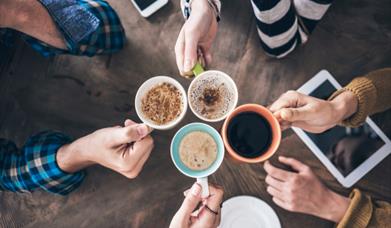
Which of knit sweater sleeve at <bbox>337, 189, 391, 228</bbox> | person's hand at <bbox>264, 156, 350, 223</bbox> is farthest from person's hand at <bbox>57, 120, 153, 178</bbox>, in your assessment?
knit sweater sleeve at <bbox>337, 189, 391, 228</bbox>

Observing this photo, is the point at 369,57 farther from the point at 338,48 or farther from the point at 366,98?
the point at 366,98

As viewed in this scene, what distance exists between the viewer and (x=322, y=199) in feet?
4.00

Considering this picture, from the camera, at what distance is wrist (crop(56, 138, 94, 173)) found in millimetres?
1171

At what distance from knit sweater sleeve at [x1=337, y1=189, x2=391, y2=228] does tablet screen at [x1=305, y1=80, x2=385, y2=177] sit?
122 mm

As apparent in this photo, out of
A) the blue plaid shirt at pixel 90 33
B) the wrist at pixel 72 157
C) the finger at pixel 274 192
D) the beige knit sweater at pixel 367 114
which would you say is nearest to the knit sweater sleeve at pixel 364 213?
the beige knit sweater at pixel 367 114

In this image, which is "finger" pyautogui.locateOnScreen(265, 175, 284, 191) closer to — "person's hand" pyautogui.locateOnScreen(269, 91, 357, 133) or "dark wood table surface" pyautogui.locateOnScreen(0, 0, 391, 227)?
"dark wood table surface" pyautogui.locateOnScreen(0, 0, 391, 227)

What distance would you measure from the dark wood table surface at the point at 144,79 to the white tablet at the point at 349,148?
3 centimetres

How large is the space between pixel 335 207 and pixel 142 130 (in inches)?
27.4

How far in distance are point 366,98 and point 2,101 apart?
1.29m

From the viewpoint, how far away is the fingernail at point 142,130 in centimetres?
102

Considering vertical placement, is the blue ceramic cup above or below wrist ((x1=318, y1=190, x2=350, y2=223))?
above

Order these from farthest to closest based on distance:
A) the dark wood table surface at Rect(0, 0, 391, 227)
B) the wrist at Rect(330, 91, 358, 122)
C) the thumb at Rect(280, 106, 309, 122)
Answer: the dark wood table surface at Rect(0, 0, 391, 227), the wrist at Rect(330, 91, 358, 122), the thumb at Rect(280, 106, 309, 122)

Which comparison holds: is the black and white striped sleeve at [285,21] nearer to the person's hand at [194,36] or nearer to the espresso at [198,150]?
the person's hand at [194,36]

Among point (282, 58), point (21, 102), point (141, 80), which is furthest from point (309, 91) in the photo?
point (21, 102)
